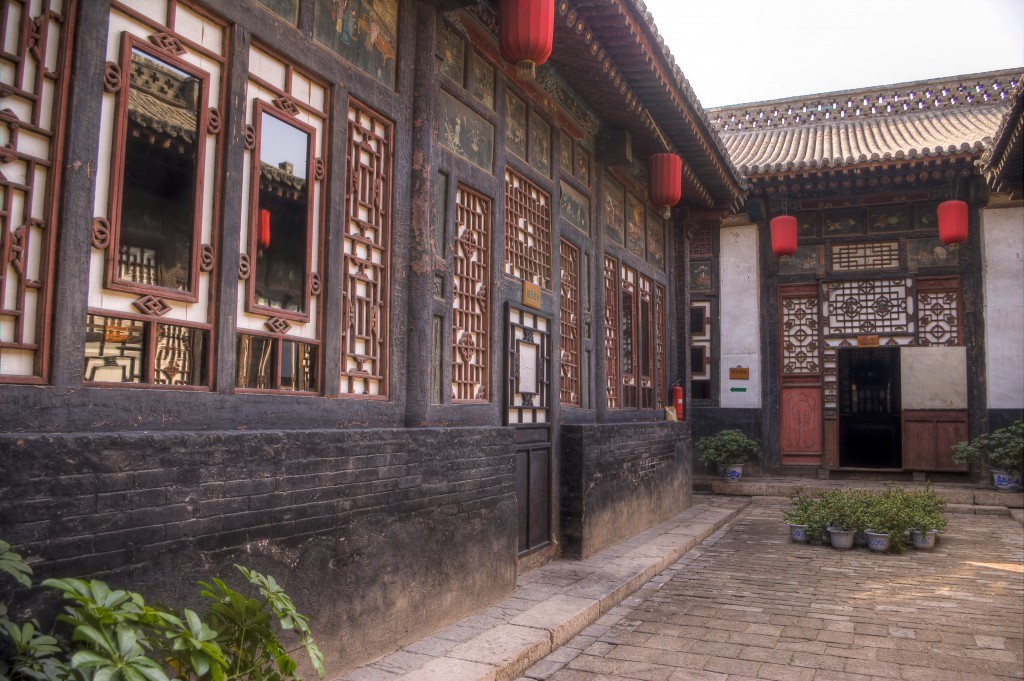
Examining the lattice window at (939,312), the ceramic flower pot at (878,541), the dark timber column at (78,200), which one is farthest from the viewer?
the lattice window at (939,312)

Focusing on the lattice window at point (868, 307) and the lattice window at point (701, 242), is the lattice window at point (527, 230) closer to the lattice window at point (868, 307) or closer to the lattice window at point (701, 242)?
the lattice window at point (701, 242)

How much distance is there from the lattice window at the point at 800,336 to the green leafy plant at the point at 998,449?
2.61 metres

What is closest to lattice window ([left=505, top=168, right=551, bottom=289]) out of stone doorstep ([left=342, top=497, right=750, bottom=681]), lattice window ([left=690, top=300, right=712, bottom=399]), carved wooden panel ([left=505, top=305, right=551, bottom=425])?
carved wooden panel ([left=505, top=305, right=551, bottom=425])

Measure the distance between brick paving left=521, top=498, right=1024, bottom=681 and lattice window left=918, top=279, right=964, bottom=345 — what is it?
18.8 ft

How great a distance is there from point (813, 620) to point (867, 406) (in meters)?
12.1

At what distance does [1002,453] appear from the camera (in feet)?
39.4

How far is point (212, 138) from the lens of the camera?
3588 mm

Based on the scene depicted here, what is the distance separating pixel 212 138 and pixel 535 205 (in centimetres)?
401

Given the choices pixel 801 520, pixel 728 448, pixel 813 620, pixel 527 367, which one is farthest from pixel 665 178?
pixel 728 448

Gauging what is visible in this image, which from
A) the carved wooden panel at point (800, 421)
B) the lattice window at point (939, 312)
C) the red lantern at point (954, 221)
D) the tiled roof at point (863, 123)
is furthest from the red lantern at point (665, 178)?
the lattice window at point (939, 312)

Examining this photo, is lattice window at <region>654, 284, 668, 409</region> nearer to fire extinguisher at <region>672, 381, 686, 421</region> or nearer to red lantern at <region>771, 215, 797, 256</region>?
fire extinguisher at <region>672, 381, 686, 421</region>

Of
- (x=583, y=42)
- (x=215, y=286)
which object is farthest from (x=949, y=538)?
(x=215, y=286)

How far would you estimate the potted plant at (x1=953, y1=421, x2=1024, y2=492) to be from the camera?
11852 millimetres

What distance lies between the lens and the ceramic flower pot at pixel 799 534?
876 cm
